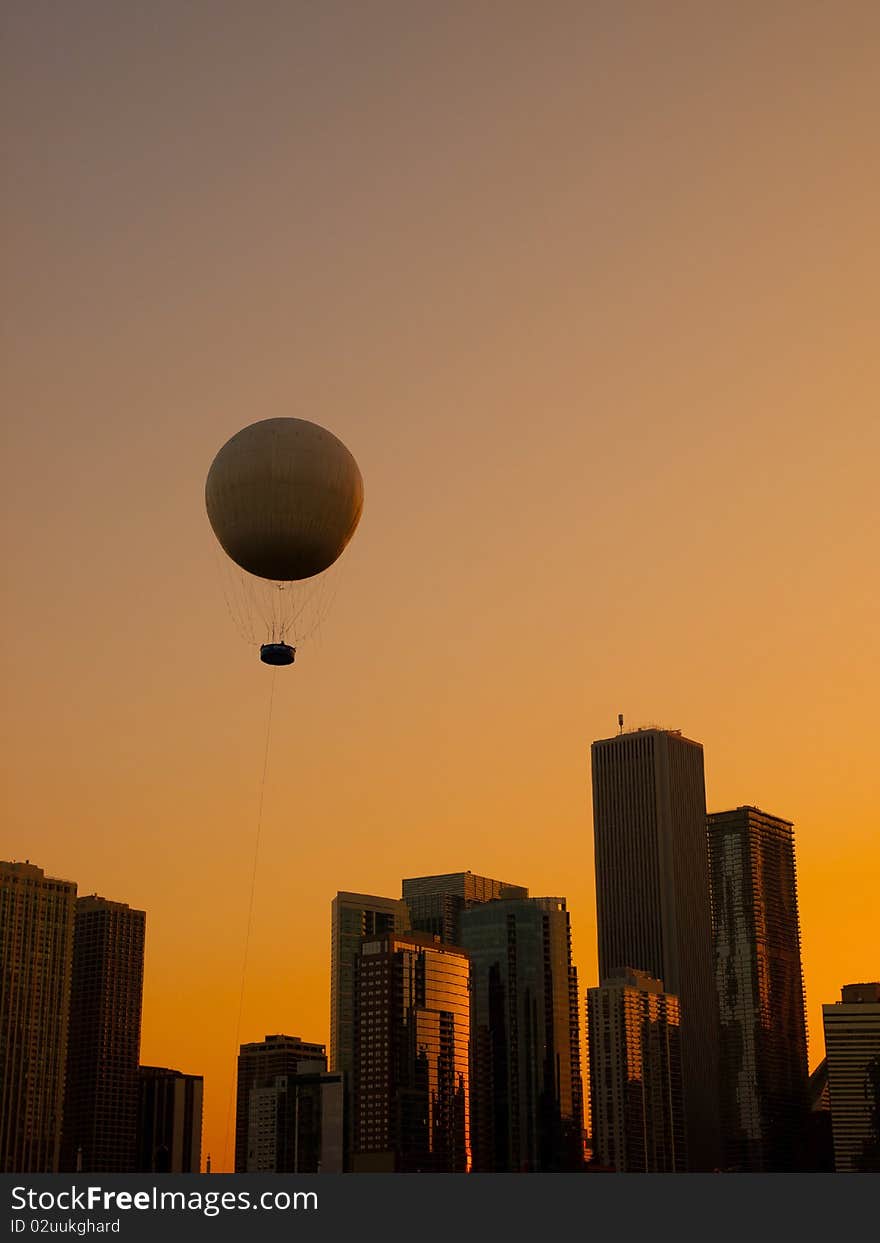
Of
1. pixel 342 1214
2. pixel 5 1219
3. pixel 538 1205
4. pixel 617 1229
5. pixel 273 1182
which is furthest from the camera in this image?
pixel 538 1205

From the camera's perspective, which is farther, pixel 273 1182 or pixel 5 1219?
pixel 273 1182

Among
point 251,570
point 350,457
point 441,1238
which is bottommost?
point 441,1238

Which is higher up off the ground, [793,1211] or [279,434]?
[279,434]

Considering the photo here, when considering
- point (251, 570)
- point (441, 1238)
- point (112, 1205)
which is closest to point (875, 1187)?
point (441, 1238)

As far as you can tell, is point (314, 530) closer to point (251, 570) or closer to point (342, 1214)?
point (251, 570)

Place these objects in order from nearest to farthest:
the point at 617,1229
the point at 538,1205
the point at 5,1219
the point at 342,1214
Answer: the point at 5,1219 → the point at 617,1229 → the point at 342,1214 → the point at 538,1205

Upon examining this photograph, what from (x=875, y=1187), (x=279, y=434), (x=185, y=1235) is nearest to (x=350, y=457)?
(x=279, y=434)

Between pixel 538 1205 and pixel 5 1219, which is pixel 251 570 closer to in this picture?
pixel 5 1219
